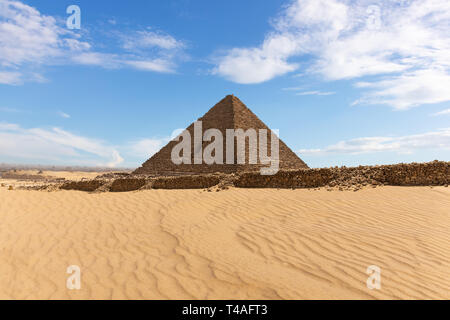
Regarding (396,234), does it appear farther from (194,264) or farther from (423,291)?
(194,264)

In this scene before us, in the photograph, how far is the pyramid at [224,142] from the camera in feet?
75.2

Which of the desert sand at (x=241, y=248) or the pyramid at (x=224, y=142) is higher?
the pyramid at (x=224, y=142)

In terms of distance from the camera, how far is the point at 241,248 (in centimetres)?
457

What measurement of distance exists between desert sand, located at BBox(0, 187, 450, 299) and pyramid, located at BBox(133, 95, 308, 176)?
46.0 ft

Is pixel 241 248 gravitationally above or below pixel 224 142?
below

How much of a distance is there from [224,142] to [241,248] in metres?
17.9

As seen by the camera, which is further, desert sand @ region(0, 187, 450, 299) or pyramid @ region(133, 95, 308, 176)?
pyramid @ region(133, 95, 308, 176)

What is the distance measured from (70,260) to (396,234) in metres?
5.90

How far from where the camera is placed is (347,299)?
2971mm

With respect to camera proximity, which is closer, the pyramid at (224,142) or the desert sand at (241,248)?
the desert sand at (241,248)

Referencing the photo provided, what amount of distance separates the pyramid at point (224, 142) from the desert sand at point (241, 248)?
1402 centimetres

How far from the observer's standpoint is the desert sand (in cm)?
329

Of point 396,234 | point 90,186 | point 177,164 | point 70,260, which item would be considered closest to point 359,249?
point 396,234

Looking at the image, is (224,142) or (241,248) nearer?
(241,248)
